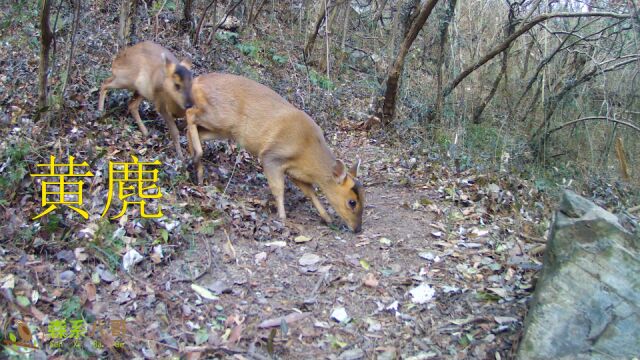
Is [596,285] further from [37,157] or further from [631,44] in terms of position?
[631,44]

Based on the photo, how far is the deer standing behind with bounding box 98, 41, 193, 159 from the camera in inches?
289

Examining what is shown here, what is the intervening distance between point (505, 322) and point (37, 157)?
4.98 meters

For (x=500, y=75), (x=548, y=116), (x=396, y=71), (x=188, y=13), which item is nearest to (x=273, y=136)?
(x=396, y=71)

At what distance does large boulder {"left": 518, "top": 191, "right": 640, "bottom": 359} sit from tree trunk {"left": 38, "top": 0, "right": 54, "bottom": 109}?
5460 millimetres

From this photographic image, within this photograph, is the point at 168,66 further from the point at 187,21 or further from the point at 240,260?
the point at 187,21

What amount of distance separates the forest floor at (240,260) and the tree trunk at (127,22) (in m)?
1.18

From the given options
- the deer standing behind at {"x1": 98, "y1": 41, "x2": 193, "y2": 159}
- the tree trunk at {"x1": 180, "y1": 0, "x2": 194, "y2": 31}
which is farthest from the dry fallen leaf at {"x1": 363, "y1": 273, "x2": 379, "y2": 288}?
the tree trunk at {"x1": 180, "y1": 0, "x2": 194, "y2": 31}

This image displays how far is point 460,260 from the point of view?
5.93 metres

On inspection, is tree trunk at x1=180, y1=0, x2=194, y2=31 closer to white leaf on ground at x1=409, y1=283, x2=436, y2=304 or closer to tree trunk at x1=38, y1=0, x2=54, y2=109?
tree trunk at x1=38, y1=0, x2=54, y2=109

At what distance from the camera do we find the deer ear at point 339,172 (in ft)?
22.5

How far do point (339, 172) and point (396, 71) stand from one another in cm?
396

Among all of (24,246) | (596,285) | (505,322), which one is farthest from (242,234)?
(596,285)

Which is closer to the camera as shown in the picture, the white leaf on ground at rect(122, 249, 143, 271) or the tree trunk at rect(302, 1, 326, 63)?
the white leaf on ground at rect(122, 249, 143, 271)

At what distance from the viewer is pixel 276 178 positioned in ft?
23.1
